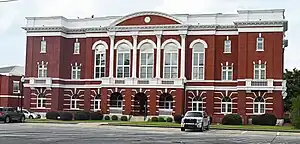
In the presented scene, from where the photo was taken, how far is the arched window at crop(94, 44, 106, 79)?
227 feet

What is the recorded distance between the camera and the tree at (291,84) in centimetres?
7742

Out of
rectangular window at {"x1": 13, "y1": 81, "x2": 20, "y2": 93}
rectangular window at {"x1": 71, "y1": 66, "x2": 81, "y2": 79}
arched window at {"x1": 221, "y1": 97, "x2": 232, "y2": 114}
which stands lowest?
arched window at {"x1": 221, "y1": 97, "x2": 232, "y2": 114}

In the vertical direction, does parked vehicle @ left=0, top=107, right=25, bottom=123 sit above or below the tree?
below

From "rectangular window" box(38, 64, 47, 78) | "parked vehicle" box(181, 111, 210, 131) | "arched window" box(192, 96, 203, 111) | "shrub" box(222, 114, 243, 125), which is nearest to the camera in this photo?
"parked vehicle" box(181, 111, 210, 131)

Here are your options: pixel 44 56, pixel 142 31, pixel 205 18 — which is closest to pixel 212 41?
pixel 205 18

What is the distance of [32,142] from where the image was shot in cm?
2550

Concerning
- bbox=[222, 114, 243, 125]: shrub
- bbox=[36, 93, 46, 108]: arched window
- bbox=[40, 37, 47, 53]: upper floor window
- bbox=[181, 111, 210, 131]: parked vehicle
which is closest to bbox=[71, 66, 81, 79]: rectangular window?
bbox=[40, 37, 47, 53]: upper floor window

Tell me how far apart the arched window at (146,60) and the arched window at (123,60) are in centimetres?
187

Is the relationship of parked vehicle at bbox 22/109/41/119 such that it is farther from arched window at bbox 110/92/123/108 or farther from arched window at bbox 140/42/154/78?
arched window at bbox 140/42/154/78

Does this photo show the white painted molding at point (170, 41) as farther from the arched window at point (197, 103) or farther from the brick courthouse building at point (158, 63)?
the arched window at point (197, 103)

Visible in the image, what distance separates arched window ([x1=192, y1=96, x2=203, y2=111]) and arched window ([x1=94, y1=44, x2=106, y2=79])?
1277 centimetres

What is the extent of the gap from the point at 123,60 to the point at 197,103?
11.1m

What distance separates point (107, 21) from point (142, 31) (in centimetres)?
559

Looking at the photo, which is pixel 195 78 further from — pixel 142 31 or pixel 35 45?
pixel 35 45
